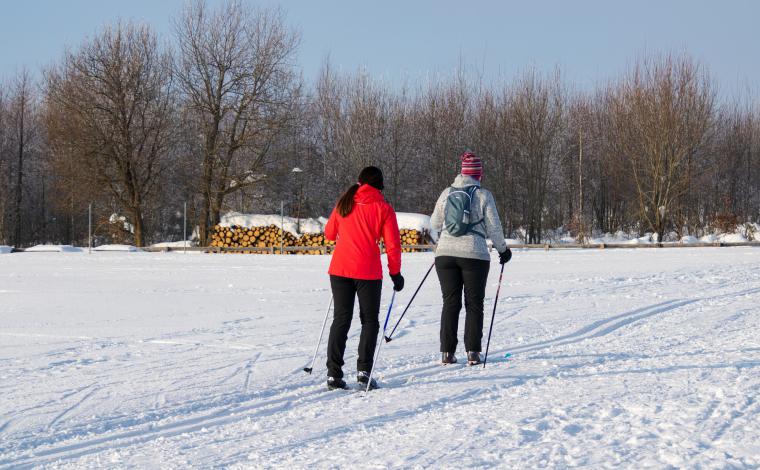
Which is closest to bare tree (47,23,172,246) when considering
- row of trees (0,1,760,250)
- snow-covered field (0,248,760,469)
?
row of trees (0,1,760,250)

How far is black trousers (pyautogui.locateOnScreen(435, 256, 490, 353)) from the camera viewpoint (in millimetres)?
5852

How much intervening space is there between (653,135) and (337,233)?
107 feet

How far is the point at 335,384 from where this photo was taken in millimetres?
5148

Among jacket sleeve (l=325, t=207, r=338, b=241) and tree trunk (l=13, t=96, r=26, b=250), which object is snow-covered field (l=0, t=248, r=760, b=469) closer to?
jacket sleeve (l=325, t=207, r=338, b=241)

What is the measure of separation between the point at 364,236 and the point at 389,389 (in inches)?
40.6

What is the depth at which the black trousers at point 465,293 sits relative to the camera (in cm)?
585

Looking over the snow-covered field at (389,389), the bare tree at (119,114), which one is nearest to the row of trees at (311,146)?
the bare tree at (119,114)

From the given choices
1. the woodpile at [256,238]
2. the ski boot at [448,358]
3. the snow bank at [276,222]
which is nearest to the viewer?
the ski boot at [448,358]

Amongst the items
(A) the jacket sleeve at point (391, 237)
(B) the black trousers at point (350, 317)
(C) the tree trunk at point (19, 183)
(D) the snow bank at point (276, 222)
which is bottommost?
(B) the black trousers at point (350, 317)

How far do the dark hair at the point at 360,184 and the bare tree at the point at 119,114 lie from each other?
2646cm

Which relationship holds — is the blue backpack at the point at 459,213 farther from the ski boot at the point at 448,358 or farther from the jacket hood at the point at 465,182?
the ski boot at the point at 448,358

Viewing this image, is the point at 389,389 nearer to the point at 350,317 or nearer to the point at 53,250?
the point at 350,317

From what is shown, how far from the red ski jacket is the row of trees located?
25.6 metres

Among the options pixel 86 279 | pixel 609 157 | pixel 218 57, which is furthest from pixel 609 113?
pixel 86 279
